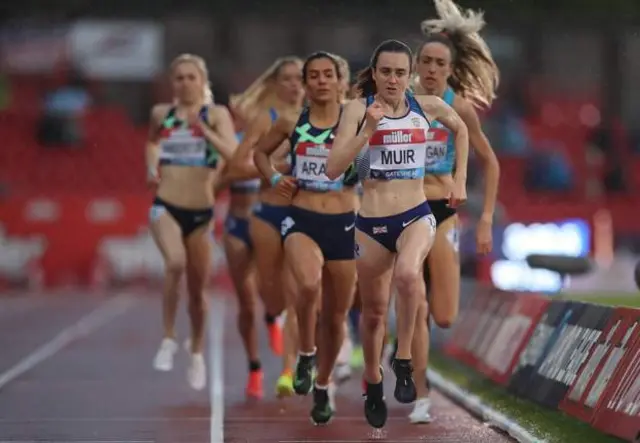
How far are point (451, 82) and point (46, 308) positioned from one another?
1684 centimetres

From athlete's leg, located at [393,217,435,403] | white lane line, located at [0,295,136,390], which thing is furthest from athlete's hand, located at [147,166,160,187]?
athlete's leg, located at [393,217,435,403]

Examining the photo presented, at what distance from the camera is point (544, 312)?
47.1 feet

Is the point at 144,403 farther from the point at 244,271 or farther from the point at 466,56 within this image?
the point at 466,56

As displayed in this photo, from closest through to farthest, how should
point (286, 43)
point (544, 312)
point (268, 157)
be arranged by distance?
point (268, 157) → point (544, 312) → point (286, 43)

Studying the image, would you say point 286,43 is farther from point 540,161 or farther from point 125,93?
point 540,161

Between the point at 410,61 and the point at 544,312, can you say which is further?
the point at 544,312

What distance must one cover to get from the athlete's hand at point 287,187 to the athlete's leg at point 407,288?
156cm

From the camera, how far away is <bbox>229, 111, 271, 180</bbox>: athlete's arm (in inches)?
528

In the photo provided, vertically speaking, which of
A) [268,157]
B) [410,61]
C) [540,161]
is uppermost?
[410,61]

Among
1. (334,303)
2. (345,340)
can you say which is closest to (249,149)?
(334,303)

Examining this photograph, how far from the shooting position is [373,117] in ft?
34.8

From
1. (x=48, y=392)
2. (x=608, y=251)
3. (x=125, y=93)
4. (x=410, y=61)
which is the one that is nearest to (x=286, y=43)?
(x=125, y=93)

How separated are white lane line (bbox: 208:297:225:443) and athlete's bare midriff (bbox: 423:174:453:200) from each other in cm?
240

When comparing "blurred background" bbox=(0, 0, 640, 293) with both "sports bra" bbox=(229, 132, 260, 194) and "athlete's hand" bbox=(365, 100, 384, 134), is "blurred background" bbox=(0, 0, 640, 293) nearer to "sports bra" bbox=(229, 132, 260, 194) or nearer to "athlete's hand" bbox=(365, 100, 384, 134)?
"sports bra" bbox=(229, 132, 260, 194)
